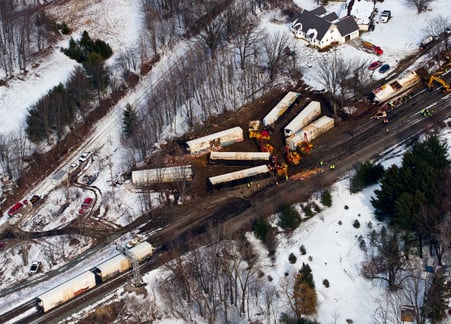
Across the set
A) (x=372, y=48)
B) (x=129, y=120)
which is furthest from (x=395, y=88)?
(x=129, y=120)

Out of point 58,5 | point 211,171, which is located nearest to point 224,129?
point 211,171

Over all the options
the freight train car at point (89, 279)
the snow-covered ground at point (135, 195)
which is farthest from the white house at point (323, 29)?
the freight train car at point (89, 279)

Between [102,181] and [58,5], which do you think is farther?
[58,5]

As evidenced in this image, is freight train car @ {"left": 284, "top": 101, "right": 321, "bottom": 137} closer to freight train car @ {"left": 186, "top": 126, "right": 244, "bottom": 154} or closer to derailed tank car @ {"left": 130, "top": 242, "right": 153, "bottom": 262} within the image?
freight train car @ {"left": 186, "top": 126, "right": 244, "bottom": 154}

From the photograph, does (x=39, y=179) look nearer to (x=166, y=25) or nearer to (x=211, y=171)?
(x=211, y=171)

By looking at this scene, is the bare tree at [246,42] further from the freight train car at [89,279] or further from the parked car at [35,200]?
the freight train car at [89,279]

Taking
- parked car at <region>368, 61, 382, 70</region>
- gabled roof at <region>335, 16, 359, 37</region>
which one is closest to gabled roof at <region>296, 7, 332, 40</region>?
gabled roof at <region>335, 16, 359, 37</region>
